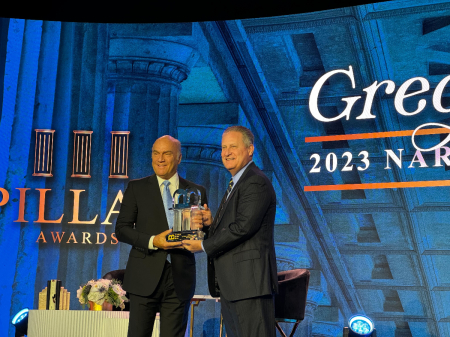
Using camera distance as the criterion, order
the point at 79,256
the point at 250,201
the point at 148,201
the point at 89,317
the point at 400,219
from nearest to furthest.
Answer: the point at 250,201, the point at 148,201, the point at 89,317, the point at 400,219, the point at 79,256

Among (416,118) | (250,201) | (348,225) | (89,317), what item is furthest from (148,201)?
(416,118)

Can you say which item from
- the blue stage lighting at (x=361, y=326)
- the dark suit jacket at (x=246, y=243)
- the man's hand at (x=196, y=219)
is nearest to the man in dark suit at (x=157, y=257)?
the man's hand at (x=196, y=219)

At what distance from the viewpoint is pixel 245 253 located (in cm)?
320

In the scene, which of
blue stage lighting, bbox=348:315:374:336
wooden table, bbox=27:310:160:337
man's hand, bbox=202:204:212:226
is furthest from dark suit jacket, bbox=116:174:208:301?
blue stage lighting, bbox=348:315:374:336

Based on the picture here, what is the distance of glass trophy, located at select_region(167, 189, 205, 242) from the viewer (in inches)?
131

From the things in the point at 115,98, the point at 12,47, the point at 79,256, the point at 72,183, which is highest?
the point at 12,47

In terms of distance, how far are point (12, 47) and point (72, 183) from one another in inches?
61.5

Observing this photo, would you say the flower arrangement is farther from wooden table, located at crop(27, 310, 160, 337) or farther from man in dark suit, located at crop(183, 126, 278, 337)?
man in dark suit, located at crop(183, 126, 278, 337)

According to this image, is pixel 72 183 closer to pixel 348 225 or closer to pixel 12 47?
pixel 12 47

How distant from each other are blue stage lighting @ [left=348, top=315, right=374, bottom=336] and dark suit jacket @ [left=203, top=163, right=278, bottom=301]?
1852 millimetres

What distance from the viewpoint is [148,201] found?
11.8 feet

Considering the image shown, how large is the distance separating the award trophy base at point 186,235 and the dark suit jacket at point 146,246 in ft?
0.53

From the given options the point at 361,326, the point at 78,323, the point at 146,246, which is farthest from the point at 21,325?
the point at 361,326

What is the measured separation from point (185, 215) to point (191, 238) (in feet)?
0.54
